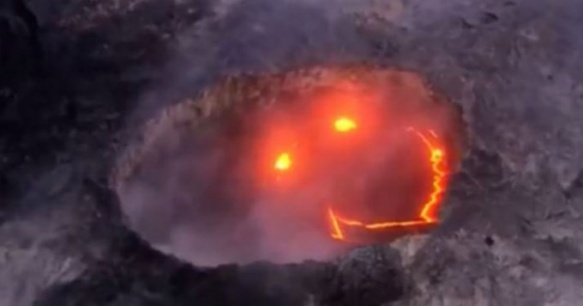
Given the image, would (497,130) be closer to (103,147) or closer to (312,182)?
(312,182)

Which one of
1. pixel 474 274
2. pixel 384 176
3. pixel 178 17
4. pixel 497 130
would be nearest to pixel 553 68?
pixel 497 130

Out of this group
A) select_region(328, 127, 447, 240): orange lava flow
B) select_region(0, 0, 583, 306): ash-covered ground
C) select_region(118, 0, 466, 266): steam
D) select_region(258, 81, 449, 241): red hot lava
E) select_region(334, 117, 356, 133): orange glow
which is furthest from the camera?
select_region(334, 117, 356, 133): orange glow

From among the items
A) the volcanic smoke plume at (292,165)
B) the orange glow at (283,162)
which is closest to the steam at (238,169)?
the volcanic smoke plume at (292,165)

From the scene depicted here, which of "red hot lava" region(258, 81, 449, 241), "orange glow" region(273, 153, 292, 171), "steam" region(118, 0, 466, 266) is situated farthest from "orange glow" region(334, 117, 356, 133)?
"orange glow" region(273, 153, 292, 171)

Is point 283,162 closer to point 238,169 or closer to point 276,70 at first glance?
point 238,169

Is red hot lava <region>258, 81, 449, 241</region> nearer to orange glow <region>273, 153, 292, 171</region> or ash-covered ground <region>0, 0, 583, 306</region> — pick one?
orange glow <region>273, 153, 292, 171</region>

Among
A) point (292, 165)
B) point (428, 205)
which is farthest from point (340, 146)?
point (428, 205)
